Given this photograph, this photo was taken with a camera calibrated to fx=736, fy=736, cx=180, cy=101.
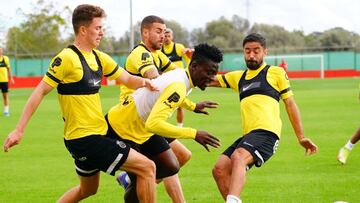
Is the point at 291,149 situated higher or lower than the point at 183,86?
lower

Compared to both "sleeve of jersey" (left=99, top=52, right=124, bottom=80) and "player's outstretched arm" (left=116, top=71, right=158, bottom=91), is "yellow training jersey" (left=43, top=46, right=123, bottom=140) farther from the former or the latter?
"player's outstretched arm" (left=116, top=71, right=158, bottom=91)

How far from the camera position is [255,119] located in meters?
8.09

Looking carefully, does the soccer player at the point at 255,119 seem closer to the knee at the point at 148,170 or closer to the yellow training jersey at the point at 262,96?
the yellow training jersey at the point at 262,96

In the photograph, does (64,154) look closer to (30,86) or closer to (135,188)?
(135,188)

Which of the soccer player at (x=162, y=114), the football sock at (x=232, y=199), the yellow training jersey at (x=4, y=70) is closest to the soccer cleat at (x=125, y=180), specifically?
the soccer player at (x=162, y=114)

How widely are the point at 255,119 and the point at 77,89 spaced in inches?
83.3

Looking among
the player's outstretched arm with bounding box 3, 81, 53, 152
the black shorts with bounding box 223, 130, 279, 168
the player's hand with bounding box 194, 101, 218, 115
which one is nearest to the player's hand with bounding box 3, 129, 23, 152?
the player's outstretched arm with bounding box 3, 81, 53, 152

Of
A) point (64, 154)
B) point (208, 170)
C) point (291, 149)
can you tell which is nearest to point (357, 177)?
point (208, 170)

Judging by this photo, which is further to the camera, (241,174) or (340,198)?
(340,198)

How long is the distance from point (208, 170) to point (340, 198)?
9.73ft

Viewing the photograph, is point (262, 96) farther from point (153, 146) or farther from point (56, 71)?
point (56, 71)

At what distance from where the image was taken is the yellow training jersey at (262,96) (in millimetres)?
8078

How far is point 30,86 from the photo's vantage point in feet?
171

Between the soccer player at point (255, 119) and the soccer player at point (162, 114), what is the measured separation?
2.05 ft
